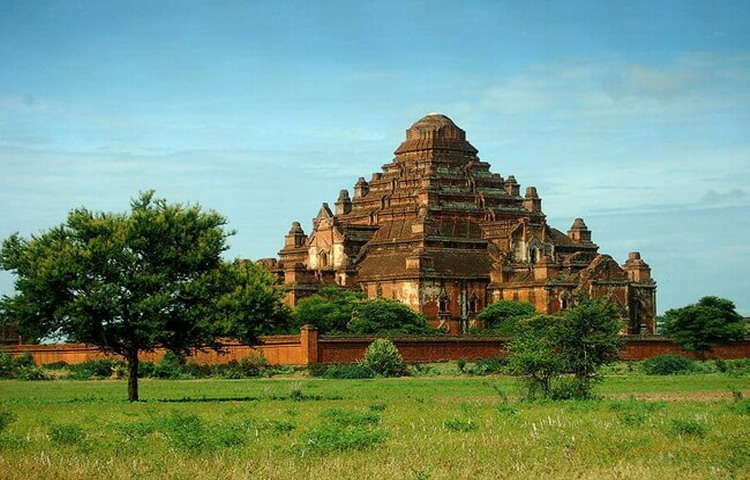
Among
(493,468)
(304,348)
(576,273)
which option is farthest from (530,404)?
(576,273)

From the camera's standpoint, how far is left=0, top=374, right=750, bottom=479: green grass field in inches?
874

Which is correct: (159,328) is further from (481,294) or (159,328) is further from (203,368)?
(481,294)

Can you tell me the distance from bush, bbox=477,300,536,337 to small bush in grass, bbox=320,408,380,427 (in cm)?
4668

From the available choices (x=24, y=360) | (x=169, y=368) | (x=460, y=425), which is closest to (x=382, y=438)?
(x=460, y=425)

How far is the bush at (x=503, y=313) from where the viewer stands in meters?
81.8

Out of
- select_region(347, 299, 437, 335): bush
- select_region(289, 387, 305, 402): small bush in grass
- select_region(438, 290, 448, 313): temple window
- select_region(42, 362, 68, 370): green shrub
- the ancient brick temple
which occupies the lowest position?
select_region(289, 387, 305, 402): small bush in grass

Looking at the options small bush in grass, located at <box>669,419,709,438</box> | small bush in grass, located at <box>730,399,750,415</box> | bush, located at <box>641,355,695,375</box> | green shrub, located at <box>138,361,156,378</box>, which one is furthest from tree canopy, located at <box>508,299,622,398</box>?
green shrub, located at <box>138,361,156,378</box>

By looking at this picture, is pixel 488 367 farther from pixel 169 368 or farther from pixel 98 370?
pixel 98 370

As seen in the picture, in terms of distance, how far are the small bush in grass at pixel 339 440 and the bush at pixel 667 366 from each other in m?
38.0

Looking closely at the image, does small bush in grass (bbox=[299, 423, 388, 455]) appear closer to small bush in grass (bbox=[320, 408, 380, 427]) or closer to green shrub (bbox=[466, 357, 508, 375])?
small bush in grass (bbox=[320, 408, 380, 427])

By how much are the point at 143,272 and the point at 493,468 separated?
2259 cm

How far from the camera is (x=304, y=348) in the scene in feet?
218

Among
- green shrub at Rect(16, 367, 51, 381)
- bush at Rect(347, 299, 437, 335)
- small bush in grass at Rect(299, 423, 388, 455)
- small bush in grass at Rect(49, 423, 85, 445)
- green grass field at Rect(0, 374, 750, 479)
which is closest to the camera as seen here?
green grass field at Rect(0, 374, 750, 479)

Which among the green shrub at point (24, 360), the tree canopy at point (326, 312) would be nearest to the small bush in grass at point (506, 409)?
the green shrub at point (24, 360)
